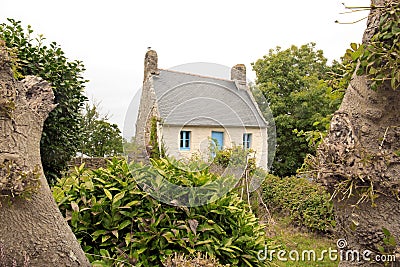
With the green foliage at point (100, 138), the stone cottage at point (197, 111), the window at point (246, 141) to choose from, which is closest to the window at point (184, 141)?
the stone cottage at point (197, 111)

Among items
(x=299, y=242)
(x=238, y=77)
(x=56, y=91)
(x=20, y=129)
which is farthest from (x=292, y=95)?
(x=20, y=129)

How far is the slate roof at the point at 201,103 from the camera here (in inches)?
137

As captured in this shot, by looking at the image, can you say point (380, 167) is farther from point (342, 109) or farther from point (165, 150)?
point (165, 150)

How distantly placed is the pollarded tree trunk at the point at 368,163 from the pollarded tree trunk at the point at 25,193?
175 centimetres

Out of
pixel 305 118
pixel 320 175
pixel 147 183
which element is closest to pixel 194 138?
pixel 147 183

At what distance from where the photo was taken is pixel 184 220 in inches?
115

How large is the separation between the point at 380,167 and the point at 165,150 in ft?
7.58

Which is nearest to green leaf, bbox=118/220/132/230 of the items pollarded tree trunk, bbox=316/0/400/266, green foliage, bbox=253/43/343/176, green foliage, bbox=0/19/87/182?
pollarded tree trunk, bbox=316/0/400/266

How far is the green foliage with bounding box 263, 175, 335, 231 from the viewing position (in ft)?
25.2

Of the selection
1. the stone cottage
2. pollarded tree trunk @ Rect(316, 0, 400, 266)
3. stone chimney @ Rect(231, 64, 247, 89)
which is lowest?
pollarded tree trunk @ Rect(316, 0, 400, 266)

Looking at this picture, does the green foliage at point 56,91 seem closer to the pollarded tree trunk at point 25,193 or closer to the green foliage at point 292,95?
the pollarded tree trunk at point 25,193

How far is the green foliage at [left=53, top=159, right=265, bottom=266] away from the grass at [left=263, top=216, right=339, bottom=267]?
8.61 ft

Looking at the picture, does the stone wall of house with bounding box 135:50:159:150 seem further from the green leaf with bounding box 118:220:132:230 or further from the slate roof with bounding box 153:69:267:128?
the green leaf with bounding box 118:220:132:230

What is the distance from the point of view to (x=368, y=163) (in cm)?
219
